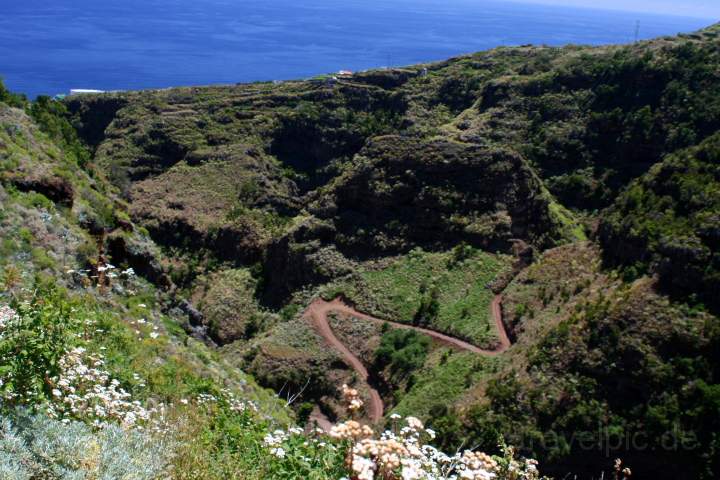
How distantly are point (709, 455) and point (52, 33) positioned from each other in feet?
479

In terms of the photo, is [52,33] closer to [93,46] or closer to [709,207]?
[93,46]

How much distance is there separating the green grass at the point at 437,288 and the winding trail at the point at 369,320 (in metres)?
0.32

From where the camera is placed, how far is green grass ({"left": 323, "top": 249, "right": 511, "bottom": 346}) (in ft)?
84.2

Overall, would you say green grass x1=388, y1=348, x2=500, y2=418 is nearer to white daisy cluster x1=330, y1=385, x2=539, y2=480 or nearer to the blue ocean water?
white daisy cluster x1=330, y1=385, x2=539, y2=480

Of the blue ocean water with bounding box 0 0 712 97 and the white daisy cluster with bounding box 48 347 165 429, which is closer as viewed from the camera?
the white daisy cluster with bounding box 48 347 165 429

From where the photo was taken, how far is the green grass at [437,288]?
1010 inches

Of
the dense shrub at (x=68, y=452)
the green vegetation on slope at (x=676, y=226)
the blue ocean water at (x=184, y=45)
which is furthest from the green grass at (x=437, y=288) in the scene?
the blue ocean water at (x=184, y=45)

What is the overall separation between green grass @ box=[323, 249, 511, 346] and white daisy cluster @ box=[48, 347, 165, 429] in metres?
19.3

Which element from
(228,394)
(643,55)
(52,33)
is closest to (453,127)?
(643,55)

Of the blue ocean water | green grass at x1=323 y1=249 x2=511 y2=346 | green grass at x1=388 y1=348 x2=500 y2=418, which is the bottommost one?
green grass at x1=388 y1=348 x2=500 y2=418

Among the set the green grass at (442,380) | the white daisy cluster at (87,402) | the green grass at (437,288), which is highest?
the white daisy cluster at (87,402)

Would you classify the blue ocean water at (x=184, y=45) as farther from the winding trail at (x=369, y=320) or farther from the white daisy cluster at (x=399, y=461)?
the white daisy cluster at (x=399, y=461)

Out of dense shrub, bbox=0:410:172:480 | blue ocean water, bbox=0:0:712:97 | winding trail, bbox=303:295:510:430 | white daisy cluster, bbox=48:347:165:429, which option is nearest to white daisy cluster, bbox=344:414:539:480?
dense shrub, bbox=0:410:172:480

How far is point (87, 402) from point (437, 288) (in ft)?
72.9
